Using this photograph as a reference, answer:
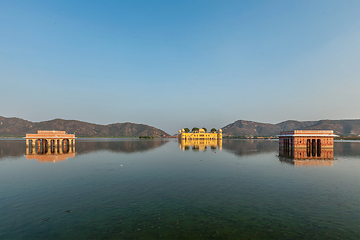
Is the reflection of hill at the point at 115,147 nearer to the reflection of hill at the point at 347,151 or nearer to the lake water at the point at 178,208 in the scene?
the lake water at the point at 178,208

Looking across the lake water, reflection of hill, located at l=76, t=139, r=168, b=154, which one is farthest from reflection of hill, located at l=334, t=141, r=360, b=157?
reflection of hill, located at l=76, t=139, r=168, b=154

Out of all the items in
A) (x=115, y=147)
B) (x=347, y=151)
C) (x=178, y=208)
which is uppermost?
(x=178, y=208)

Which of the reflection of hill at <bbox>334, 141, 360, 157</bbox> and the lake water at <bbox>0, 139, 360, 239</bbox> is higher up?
the lake water at <bbox>0, 139, 360, 239</bbox>

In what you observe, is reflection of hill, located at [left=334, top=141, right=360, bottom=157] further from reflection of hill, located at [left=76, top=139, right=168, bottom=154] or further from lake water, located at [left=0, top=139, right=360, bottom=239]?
reflection of hill, located at [left=76, top=139, right=168, bottom=154]

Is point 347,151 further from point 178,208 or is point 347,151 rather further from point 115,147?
point 115,147

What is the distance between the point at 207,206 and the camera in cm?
1828

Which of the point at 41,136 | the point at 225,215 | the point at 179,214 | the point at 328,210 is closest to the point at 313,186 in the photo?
the point at 328,210

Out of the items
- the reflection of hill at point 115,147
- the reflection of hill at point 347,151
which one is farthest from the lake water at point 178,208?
the reflection of hill at point 115,147

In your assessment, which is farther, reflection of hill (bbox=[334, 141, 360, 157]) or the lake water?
reflection of hill (bbox=[334, 141, 360, 157])

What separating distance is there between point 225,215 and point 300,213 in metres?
7.32

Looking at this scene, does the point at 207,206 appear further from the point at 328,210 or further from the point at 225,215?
the point at 328,210

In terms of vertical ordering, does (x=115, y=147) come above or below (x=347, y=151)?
below

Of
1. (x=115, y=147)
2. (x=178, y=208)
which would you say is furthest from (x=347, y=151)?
(x=115, y=147)

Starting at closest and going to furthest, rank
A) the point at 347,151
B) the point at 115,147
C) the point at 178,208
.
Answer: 1. the point at 178,208
2. the point at 347,151
3. the point at 115,147
